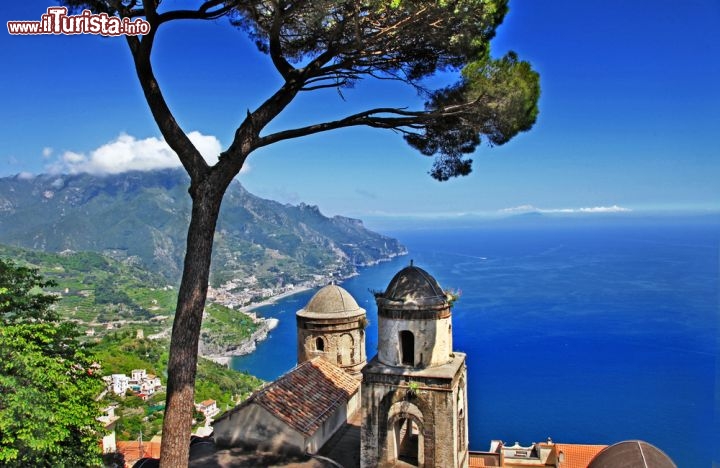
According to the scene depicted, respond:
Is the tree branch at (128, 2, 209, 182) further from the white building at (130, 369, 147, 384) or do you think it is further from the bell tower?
the white building at (130, 369, 147, 384)

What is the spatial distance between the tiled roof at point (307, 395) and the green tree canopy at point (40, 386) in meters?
3.43

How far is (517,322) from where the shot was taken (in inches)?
2889

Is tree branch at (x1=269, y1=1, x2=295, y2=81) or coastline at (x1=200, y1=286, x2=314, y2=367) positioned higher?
tree branch at (x1=269, y1=1, x2=295, y2=81)

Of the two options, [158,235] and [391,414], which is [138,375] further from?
[158,235]

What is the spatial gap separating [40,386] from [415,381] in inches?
246

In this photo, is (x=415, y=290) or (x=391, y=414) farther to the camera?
(x=415, y=290)

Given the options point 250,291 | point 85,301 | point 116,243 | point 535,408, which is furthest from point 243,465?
point 116,243

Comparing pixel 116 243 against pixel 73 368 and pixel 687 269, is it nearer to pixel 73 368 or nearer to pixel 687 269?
pixel 687 269

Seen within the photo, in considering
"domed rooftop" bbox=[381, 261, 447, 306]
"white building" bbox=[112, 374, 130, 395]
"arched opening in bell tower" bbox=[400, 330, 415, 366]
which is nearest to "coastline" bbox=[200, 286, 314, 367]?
"white building" bbox=[112, 374, 130, 395]

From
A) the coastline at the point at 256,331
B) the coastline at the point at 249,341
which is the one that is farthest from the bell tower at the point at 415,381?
the coastline at the point at 249,341

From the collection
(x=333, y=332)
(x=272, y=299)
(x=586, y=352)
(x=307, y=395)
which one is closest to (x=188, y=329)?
(x=307, y=395)

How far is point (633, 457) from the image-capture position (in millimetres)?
A: 9969

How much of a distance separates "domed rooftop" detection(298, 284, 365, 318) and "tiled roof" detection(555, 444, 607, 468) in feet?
32.6

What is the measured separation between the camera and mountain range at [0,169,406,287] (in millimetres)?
138750
